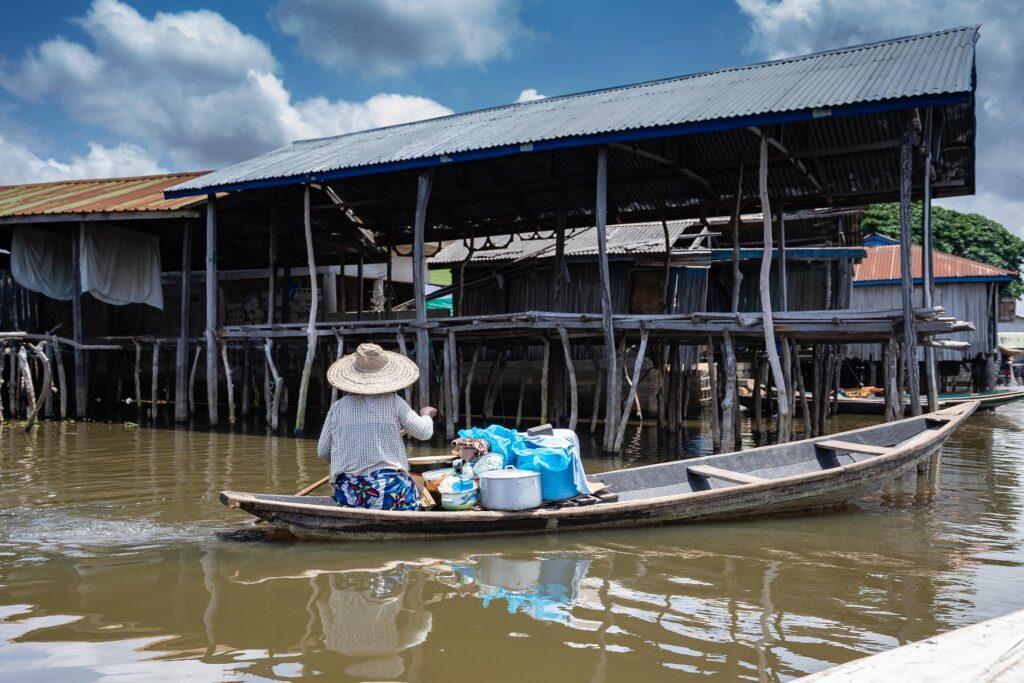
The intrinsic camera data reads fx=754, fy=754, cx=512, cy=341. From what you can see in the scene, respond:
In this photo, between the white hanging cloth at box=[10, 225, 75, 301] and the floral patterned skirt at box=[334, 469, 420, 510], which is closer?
the floral patterned skirt at box=[334, 469, 420, 510]

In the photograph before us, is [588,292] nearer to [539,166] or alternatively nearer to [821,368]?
[539,166]

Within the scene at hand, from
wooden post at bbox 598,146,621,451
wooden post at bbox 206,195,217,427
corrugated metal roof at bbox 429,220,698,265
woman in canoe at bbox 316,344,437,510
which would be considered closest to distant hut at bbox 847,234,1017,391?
corrugated metal roof at bbox 429,220,698,265

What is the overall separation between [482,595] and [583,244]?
1261 centimetres

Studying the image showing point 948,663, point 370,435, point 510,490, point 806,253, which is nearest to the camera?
point 948,663

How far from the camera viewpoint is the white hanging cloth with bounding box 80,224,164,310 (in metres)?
15.9

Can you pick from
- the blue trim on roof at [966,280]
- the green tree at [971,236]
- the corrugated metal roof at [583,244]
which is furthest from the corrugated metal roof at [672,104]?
the green tree at [971,236]

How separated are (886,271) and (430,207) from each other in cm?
1565

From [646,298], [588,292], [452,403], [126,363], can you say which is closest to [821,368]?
Result: [646,298]

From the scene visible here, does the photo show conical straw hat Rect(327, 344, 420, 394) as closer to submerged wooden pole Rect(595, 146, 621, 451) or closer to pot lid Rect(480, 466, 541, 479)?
pot lid Rect(480, 466, 541, 479)

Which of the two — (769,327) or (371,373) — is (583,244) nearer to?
(769,327)

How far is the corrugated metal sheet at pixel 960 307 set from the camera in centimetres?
2242

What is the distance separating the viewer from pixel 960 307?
74.3ft

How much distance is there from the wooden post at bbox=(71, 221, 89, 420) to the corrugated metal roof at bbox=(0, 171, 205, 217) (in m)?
0.73

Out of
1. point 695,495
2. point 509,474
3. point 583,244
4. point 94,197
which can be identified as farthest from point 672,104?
point 94,197
